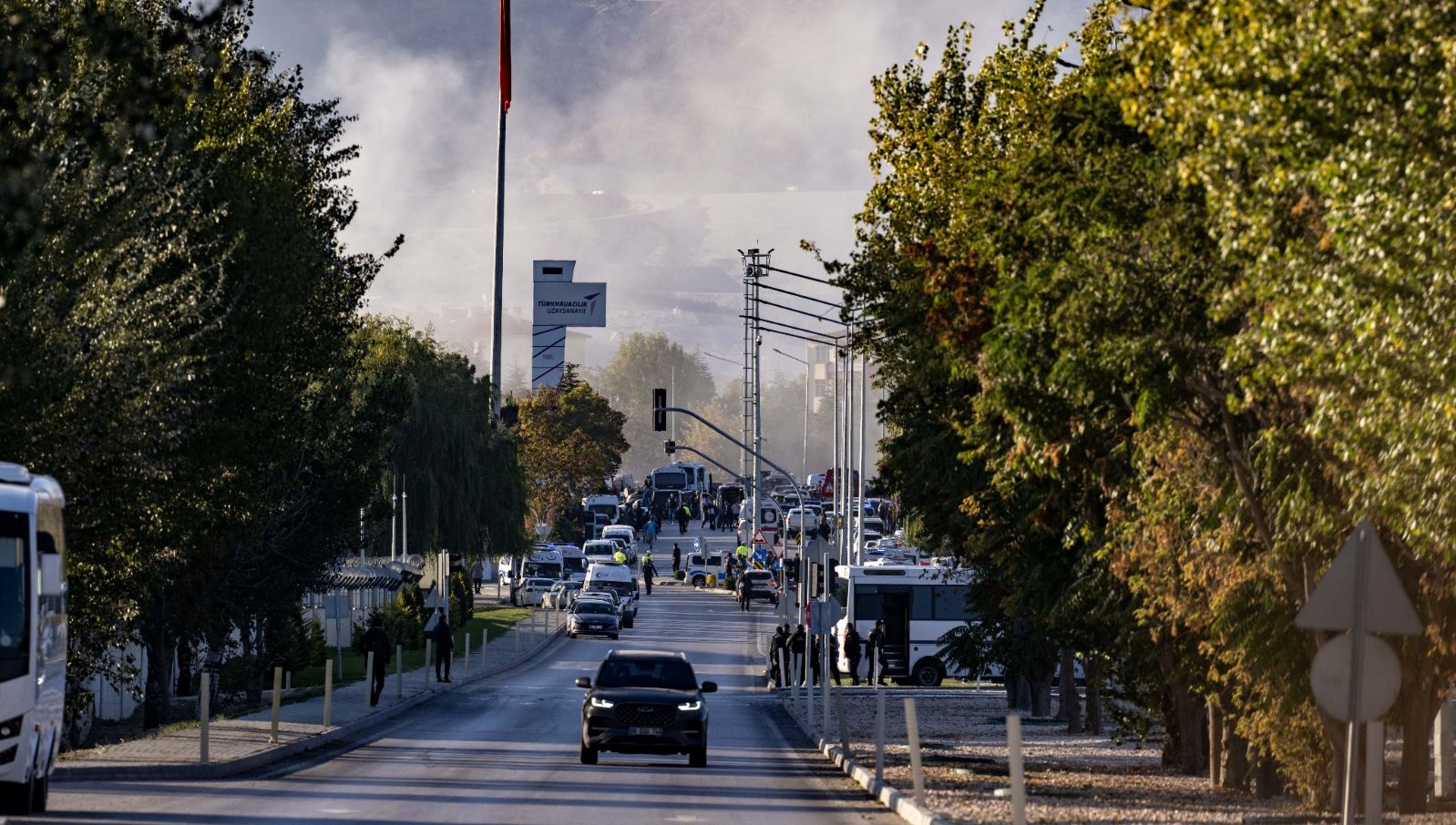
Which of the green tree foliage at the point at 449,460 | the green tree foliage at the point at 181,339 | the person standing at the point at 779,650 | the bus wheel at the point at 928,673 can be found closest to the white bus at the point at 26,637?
the green tree foliage at the point at 181,339

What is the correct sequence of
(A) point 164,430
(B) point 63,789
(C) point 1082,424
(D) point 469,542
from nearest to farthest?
(C) point 1082,424 → (B) point 63,789 → (A) point 164,430 → (D) point 469,542

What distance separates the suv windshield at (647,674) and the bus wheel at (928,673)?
100 feet

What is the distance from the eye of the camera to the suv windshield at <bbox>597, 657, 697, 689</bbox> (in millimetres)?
28906

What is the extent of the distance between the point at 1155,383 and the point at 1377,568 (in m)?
4.24

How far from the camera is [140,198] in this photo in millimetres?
26766

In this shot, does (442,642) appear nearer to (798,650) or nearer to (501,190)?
(798,650)

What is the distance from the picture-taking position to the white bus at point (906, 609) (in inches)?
2327

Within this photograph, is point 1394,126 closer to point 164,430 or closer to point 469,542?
point 164,430

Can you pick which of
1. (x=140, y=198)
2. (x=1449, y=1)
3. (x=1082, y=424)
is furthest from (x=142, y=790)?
(x=1449, y=1)

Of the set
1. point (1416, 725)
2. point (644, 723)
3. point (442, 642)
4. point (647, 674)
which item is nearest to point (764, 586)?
point (442, 642)

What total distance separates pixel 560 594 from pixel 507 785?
245ft

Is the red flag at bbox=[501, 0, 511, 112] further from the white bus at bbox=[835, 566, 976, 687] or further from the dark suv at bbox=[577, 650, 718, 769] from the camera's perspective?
the dark suv at bbox=[577, 650, 718, 769]

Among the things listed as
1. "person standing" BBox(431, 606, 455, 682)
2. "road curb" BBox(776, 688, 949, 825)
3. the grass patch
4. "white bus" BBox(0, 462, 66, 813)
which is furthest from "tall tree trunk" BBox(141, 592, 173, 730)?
"white bus" BBox(0, 462, 66, 813)

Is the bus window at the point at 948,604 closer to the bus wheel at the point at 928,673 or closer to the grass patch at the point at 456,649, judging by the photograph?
the bus wheel at the point at 928,673
